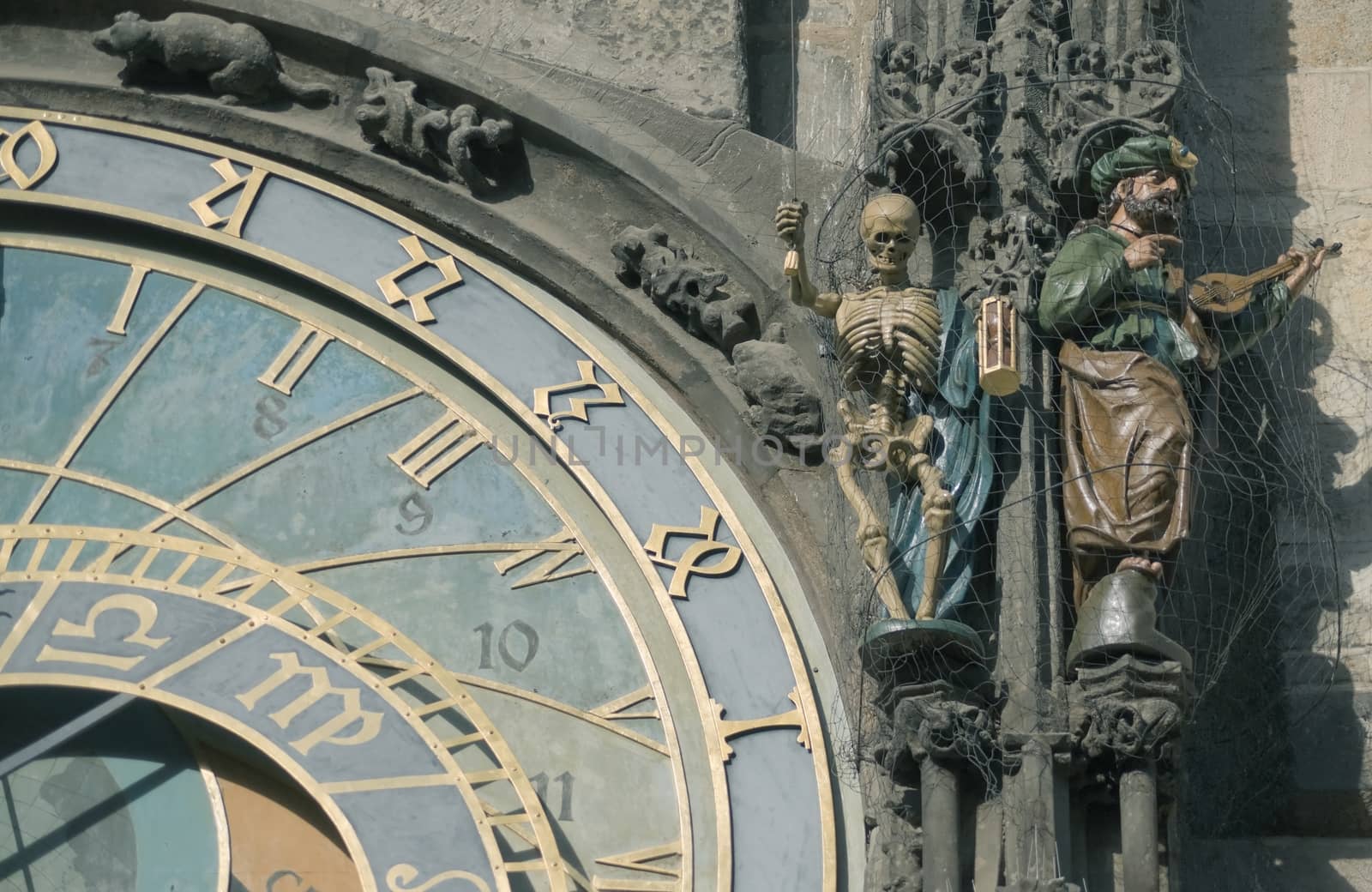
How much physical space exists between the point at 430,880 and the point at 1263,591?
5.44 ft

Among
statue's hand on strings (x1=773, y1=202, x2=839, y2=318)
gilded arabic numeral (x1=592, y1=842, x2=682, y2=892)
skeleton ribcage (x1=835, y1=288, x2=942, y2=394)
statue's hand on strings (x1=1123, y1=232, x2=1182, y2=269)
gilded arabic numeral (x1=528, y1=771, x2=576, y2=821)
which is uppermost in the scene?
statue's hand on strings (x1=1123, y1=232, x2=1182, y2=269)

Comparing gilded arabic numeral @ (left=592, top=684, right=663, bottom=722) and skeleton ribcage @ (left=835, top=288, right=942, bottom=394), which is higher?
skeleton ribcage @ (left=835, top=288, right=942, bottom=394)

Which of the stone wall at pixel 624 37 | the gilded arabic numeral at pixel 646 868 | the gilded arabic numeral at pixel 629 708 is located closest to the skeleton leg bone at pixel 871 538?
the gilded arabic numeral at pixel 629 708

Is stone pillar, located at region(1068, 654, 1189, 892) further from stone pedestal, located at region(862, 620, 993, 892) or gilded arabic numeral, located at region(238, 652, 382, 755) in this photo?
gilded arabic numeral, located at region(238, 652, 382, 755)

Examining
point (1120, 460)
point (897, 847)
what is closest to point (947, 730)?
point (897, 847)

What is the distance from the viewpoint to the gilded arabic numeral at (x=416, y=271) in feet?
23.1

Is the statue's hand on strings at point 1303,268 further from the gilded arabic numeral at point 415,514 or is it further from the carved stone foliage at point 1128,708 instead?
the gilded arabic numeral at point 415,514

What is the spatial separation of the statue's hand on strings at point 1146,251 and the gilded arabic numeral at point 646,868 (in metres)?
1.32

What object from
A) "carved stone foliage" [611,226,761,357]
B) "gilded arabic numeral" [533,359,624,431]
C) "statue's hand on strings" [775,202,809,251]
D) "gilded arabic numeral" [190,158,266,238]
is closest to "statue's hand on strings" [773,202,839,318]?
"statue's hand on strings" [775,202,809,251]

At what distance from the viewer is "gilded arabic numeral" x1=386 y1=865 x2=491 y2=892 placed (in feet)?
20.5

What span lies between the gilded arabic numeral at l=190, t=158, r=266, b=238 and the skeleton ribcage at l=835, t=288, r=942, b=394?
1.27 meters

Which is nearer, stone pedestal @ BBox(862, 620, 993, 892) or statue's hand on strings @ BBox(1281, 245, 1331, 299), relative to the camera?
stone pedestal @ BBox(862, 620, 993, 892)

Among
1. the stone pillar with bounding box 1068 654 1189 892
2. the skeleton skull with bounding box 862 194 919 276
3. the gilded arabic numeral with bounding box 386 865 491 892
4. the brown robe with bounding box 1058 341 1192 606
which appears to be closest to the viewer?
the stone pillar with bounding box 1068 654 1189 892

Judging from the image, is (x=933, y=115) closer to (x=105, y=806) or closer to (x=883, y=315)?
(x=883, y=315)
